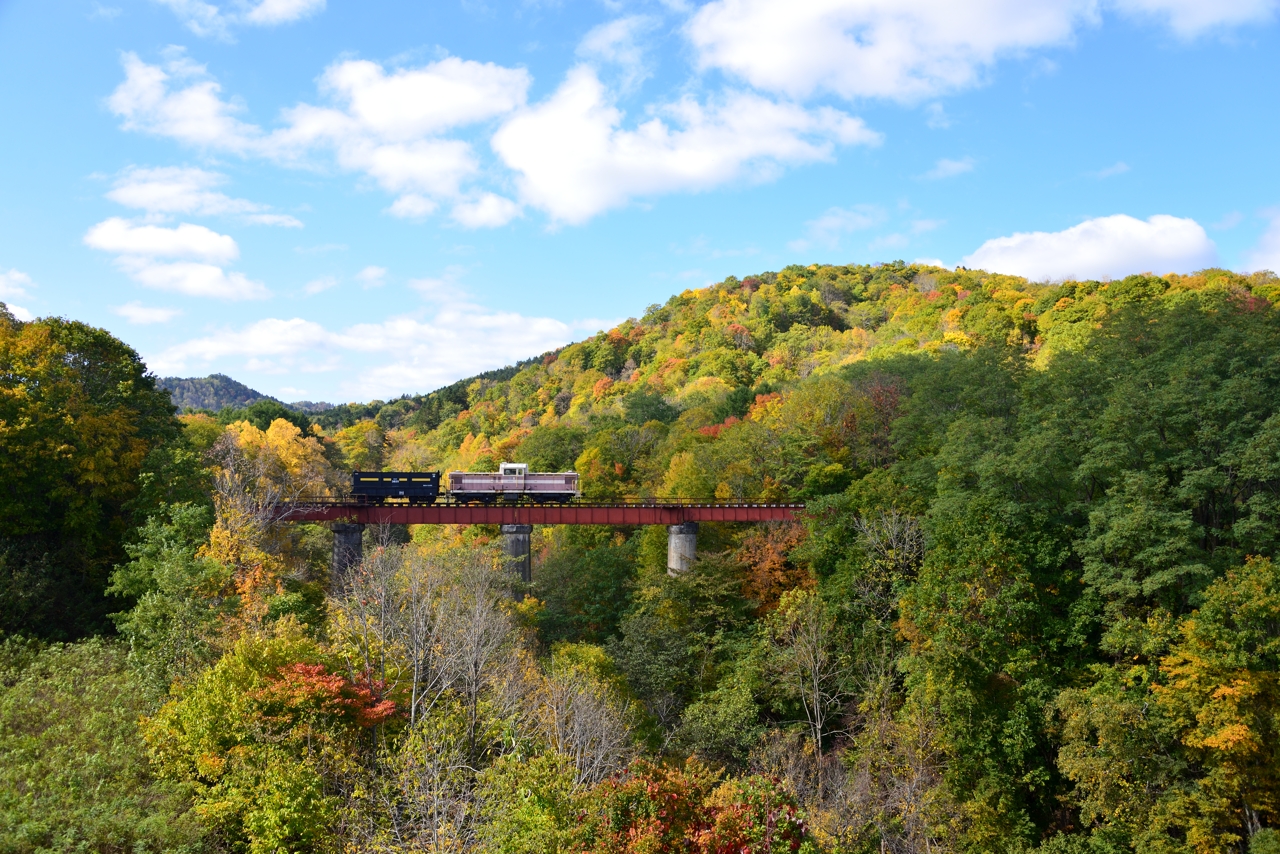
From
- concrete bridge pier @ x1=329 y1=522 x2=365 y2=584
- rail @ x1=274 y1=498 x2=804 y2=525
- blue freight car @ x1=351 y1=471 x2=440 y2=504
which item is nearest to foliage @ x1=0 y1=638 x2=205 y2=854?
concrete bridge pier @ x1=329 y1=522 x2=365 y2=584

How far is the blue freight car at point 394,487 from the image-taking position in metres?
39.6

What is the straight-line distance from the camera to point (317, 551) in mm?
42812

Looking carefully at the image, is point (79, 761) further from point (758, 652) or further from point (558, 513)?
point (558, 513)

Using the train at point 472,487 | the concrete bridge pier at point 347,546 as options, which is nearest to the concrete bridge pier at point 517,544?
the train at point 472,487

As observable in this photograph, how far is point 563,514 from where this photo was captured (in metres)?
38.2

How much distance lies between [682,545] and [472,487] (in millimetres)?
13441

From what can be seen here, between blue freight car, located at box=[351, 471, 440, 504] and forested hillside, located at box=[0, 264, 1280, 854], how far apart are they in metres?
3.53

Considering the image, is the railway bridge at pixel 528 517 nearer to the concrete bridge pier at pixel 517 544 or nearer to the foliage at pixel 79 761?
the concrete bridge pier at pixel 517 544

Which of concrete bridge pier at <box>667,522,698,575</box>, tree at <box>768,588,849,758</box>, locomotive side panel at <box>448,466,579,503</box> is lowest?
tree at <box>768,588,849,758</box>

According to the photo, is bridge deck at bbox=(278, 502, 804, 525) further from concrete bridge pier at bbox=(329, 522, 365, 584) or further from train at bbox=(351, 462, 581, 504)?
train at bbox=(351, 462, 581, 504)

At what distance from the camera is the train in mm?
39719

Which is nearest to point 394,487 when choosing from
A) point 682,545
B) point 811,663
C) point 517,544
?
point 517,544

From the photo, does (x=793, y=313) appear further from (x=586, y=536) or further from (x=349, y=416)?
(x=349, y=416)

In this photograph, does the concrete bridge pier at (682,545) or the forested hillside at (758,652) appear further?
the concrete bridge pier at (682,545)
